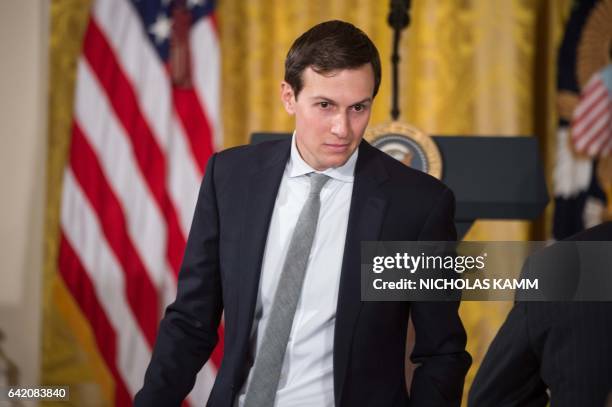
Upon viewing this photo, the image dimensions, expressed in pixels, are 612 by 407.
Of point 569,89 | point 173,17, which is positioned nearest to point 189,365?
point 173,17

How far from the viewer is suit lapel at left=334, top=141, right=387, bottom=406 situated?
1.36 m

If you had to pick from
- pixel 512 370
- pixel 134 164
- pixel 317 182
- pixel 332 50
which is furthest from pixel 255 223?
pixel 134 164

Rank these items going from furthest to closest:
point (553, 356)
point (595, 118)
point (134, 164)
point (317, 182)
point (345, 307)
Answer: point (595, 118), point (134, 164), point (317, 182), point (345, 307), point (553, 356)

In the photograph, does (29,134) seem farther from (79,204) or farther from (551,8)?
(551,8)

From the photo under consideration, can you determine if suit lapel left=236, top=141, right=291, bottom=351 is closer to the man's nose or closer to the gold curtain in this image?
the man's nose

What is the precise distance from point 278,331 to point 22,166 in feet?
9.74

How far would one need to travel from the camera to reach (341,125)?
55.3 inches

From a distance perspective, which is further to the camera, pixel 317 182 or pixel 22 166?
pixel 22 166

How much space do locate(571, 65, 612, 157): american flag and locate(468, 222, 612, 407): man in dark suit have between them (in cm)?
307

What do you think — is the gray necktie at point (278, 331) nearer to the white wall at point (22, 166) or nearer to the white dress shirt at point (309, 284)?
the white dress shirt at point (309, 284)

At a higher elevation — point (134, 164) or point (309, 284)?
point (134, 164)

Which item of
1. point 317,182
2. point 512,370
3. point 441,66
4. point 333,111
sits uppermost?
point 441,66

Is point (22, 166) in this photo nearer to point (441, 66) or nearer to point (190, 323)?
point (441, 66)

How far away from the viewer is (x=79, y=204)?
3.88 metres
